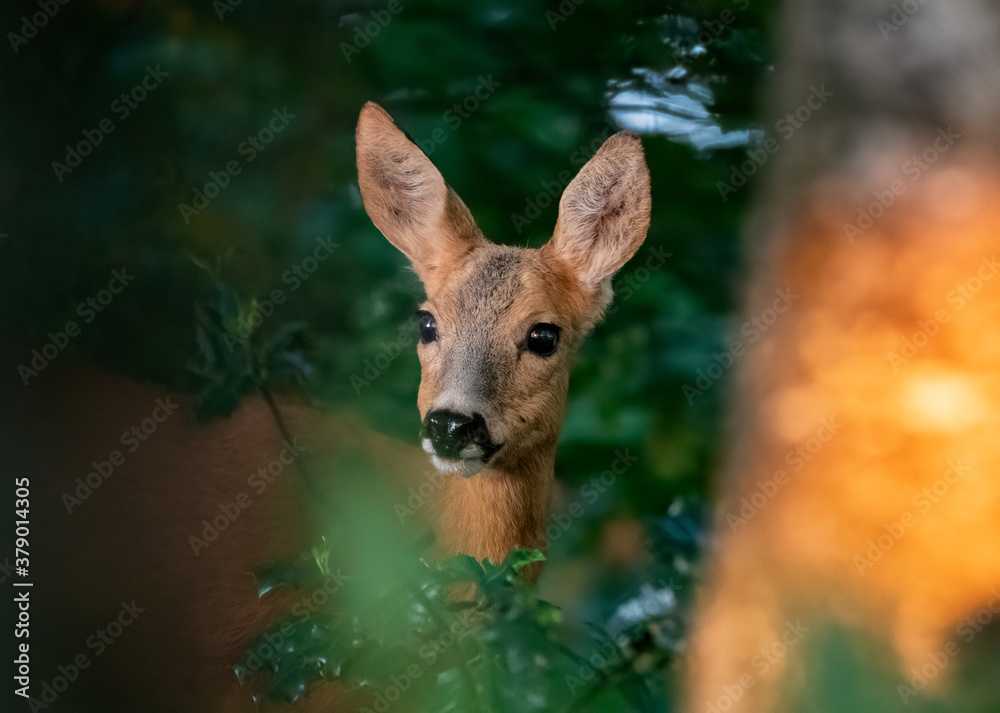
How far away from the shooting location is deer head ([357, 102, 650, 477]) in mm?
1093

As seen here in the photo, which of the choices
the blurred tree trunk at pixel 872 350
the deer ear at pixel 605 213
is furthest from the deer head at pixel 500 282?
the blurred tree trunk at pixel 872 350

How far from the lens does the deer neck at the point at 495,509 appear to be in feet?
3.90

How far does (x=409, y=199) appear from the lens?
1.22 metres

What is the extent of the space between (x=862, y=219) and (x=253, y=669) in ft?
3.65

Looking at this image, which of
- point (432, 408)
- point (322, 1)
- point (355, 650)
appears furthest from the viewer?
point (322, 1)

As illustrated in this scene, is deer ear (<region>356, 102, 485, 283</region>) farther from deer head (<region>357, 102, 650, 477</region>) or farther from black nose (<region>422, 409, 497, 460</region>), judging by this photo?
black nose (<region>422, 409, 497, 460</region>)

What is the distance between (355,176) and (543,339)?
0.40 metres

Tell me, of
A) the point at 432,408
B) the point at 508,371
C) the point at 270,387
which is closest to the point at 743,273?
the point at 508,371

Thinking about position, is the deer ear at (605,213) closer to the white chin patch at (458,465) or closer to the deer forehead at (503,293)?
the deer forehead at (503,293)

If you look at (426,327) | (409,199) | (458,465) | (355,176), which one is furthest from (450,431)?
(355,176)

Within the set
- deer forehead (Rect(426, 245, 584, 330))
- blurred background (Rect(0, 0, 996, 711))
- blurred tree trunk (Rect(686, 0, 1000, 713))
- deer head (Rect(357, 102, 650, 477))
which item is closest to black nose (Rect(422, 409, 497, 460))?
deer head (Rect(357, 102, 650, 477))

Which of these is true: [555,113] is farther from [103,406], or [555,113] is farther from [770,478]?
[103,406]

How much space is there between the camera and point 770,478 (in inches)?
53.9

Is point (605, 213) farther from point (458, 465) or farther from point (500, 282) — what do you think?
point (458, 465)
